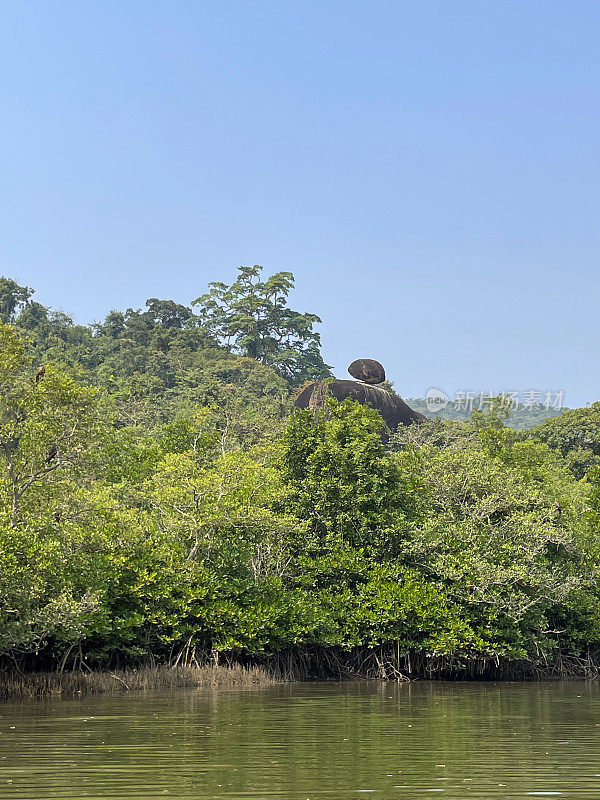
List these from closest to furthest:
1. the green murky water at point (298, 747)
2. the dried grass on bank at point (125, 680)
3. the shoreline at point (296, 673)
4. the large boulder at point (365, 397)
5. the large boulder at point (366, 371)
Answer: the green murky water at point (298, 747)
the dried grass on bank at point (125, 680)
the shoreline at point (296, 673)
the large boulder at point (365, 397)
the large boulder at point (366, 371)

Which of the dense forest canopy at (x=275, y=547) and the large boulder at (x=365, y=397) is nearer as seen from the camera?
the dense forest canopy at (x=275, y=547)

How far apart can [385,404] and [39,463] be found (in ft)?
140

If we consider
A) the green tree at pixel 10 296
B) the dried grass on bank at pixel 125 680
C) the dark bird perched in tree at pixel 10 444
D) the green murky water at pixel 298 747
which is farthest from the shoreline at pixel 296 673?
the green tree at pixel 10 296

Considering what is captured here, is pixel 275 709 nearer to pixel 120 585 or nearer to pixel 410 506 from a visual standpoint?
pixel 120 585

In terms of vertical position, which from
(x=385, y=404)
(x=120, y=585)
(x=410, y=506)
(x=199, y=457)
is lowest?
(x=120, y=585)

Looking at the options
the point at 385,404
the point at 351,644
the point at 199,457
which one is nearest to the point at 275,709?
the point at 351,644

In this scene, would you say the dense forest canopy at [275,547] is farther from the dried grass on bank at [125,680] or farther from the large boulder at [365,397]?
the large boulder at [365,397]

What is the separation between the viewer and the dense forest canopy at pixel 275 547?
22.8 metres

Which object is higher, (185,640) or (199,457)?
(199,457)

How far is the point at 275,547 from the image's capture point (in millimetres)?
28484

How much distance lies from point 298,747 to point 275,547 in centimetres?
1512

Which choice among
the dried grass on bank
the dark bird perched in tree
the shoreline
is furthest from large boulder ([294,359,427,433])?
the dark bird perched in tree

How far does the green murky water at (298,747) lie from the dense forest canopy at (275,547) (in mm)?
2628

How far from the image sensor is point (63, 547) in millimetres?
22234
